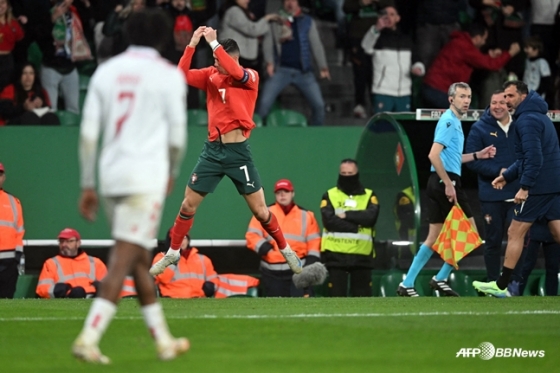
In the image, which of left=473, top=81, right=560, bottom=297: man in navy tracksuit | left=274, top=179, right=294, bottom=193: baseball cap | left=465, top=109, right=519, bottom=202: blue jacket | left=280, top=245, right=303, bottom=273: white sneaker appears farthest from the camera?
left=274, top=179, right=294, bottom=193: baseball cap

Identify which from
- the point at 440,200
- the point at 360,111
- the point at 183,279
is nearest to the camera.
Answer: the point at 440,200

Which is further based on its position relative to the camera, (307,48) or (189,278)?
(307,48)

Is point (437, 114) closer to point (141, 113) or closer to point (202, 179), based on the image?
point (202, 179)

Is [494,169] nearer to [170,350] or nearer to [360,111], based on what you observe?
[360,111]

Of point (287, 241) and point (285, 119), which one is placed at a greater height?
point (285, 119)

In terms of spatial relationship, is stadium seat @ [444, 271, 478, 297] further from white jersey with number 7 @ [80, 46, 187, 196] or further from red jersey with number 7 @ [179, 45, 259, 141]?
white jersey with number 7 @ [80, 46, 187, 196]

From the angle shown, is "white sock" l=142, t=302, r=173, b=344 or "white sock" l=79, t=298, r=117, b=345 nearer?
"white sock" l=79, t=298, r=117, b=345

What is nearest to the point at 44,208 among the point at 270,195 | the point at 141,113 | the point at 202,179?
the point at 270,195

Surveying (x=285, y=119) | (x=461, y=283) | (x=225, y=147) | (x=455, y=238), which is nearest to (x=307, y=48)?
(x=285, y=119)

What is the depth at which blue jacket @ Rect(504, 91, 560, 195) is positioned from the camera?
33.9 ft

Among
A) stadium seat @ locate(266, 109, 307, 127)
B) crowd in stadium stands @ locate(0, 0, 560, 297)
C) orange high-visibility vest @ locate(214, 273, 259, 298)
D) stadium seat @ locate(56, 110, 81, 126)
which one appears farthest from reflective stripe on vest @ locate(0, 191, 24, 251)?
stadium seat @ locate(266, 109, 307, 127)

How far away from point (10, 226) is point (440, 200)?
5021 mm

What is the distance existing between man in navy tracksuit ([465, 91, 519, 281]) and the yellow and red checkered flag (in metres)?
0.75

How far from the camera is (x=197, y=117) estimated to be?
15281 millimetres
